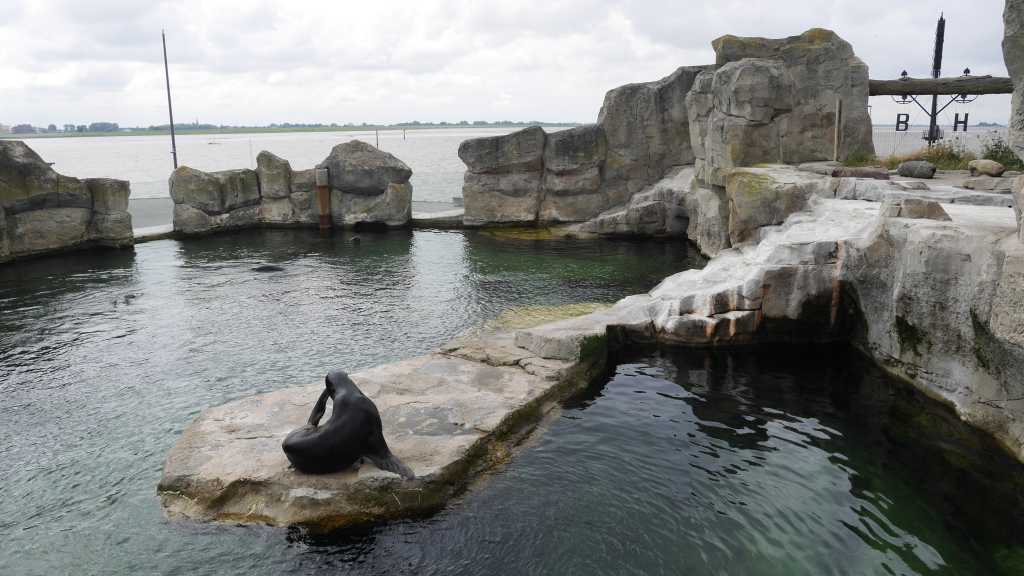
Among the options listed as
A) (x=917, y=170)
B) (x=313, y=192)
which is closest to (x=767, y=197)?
(x=917, y=170)

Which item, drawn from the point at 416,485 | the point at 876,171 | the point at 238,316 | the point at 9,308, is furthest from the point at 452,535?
the point at 9,308

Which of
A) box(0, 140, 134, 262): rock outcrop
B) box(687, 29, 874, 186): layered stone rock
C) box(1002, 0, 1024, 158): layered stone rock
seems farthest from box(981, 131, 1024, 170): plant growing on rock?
box(0, 140, 134, 262): rock outcrop

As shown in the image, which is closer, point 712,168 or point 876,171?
point 876,171

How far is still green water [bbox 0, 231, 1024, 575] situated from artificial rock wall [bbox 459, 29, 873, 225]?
11431 millimetres

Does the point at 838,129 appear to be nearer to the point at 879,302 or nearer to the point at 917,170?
the point at 917,170

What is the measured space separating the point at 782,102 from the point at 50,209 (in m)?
25.9

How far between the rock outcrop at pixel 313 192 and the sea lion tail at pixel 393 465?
24.5 m

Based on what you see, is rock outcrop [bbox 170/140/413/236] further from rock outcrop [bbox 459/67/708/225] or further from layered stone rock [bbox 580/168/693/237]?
layered stone rock [bbox 580/168/693/237]

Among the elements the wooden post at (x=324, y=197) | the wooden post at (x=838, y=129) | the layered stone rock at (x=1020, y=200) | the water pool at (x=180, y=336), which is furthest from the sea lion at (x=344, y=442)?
the wooden post at (x=324, y=197)

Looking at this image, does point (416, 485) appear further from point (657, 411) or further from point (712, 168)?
point (712, 168)

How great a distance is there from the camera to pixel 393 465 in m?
8.66

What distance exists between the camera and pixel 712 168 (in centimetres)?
2406

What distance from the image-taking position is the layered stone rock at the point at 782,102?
22.6 meters

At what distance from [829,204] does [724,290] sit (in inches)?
170
